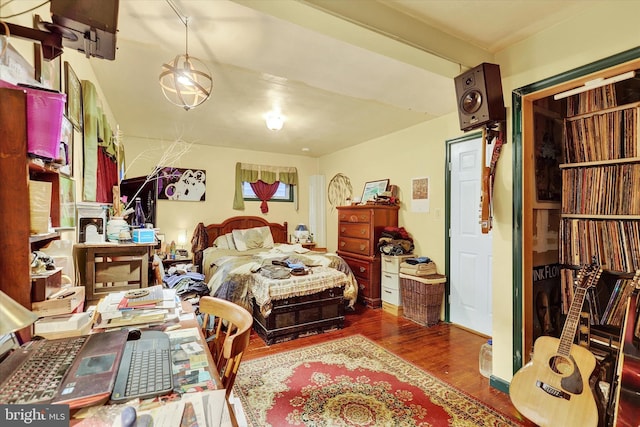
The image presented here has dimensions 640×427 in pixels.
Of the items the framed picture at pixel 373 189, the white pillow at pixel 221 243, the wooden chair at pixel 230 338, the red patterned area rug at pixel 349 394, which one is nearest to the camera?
the wooden chair at pixel 230 338

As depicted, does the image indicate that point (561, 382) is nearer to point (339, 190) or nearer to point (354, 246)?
point (354, 246)

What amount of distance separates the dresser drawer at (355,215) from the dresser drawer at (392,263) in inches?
22.2

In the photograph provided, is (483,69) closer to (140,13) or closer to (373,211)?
(140,13)

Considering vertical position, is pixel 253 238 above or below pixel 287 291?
above

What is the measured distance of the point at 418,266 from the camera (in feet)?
A: 11.5

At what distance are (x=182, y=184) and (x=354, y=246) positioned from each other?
2940 millimetres

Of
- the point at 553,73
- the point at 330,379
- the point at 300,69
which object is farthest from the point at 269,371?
the point at 553,73

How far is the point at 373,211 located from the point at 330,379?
2.27 m

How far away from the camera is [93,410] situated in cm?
71

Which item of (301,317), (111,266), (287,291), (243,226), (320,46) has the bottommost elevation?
(301,317)

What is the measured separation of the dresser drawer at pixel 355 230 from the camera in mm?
4117

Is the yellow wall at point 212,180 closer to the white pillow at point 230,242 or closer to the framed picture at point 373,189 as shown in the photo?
the white pillow at point 230,242

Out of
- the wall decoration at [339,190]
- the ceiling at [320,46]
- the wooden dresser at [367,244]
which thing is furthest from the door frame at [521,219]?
the wall decoration at [339,190]

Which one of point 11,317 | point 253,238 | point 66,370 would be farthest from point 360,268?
point 11,317
